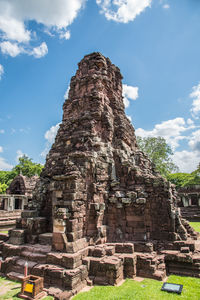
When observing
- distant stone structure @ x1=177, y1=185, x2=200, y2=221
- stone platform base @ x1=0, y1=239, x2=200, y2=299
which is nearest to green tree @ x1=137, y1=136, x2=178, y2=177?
distant stone structure @ x1=177, y1=185, x2=200, y2=221

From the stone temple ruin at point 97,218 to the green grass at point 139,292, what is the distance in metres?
0.32

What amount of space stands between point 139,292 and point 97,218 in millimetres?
2845

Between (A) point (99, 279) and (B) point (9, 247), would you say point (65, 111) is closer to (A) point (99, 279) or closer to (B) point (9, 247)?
(B) point (9, 247)

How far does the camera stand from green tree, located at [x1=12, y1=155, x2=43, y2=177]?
143ft

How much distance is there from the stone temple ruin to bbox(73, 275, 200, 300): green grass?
12.6 inches

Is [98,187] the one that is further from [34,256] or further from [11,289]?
[11,289]

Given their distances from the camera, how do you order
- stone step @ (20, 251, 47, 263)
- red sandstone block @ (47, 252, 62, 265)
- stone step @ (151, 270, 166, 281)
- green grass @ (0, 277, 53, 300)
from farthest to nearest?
stone step @ (20, 251, 47, 263) < stone step @ (151, 270, 166, 281) < red sandstone block @ (47, 252, 62, 265) < green grass @ (0, 277, 53, 300)

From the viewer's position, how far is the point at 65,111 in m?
12.1

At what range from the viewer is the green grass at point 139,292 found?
5473mm

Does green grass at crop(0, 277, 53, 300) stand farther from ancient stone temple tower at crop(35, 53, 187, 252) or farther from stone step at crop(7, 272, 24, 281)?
ancient stone temple tower at crop(35, 53, 187, 252)

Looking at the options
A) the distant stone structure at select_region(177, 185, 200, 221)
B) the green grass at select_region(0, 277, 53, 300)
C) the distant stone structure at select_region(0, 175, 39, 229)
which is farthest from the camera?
the distant stone structure at select_region(0, 175, 39, 229)

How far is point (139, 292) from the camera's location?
18.8ft

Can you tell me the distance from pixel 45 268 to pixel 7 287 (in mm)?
1264

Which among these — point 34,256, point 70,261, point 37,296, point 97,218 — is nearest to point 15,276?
point 34,256
